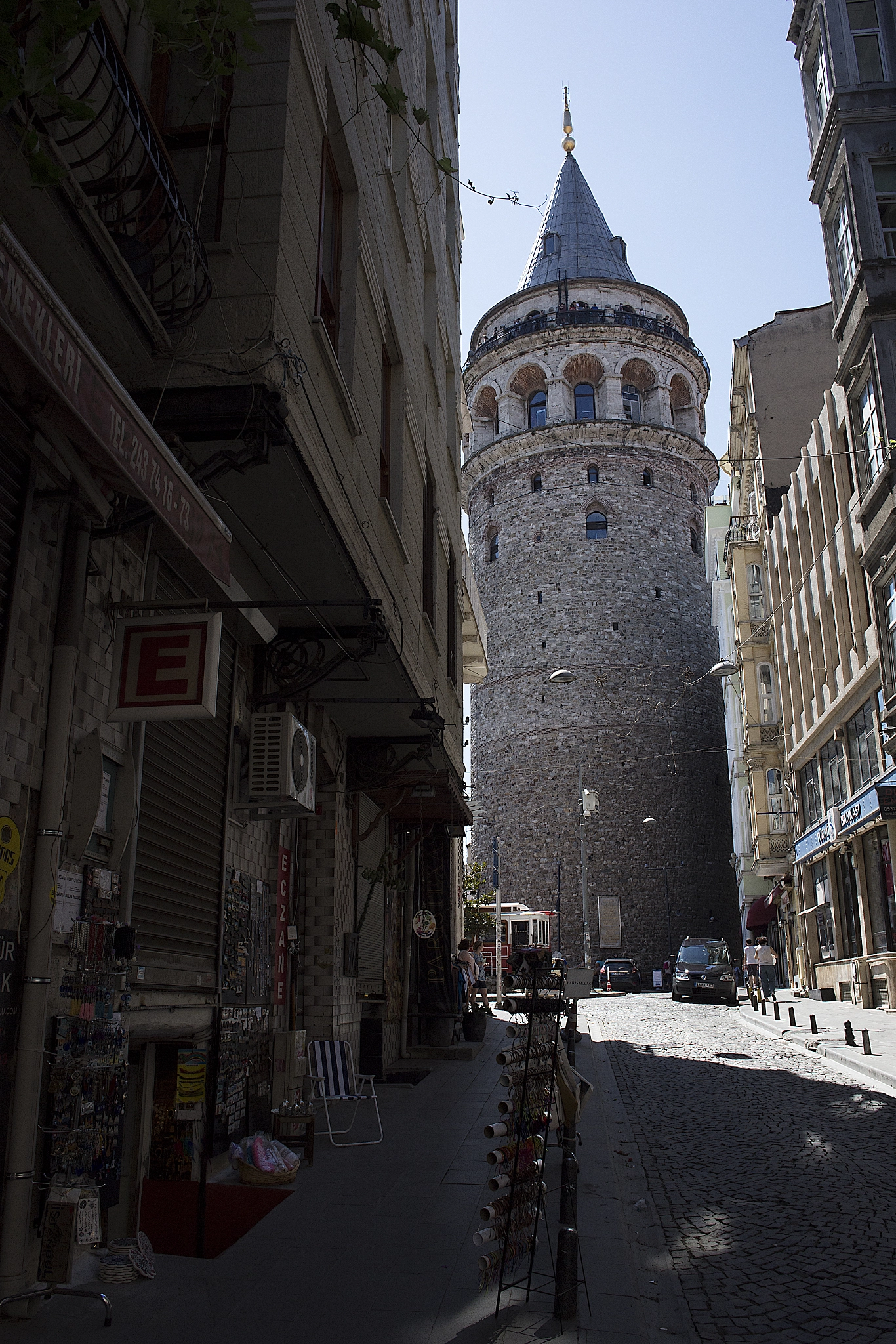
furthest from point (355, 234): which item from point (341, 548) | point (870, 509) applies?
point (870, 509)

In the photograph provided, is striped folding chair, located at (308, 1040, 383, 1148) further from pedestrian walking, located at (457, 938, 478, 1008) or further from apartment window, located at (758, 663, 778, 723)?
apartment window, located at (758, 663, 778, 723)

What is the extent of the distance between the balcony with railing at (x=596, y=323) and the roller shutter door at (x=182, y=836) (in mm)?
41749

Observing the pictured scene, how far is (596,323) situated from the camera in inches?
1785

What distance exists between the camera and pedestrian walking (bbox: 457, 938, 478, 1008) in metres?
17.0

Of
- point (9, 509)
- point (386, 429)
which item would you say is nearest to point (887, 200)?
point (386, 429)

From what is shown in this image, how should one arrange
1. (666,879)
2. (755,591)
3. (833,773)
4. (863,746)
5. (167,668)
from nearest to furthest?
(167,668) < (863,746) < (833,773) < (755,591) < (666,879)

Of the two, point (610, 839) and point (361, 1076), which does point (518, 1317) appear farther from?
point (610, 839)

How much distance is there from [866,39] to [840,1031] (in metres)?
18.5

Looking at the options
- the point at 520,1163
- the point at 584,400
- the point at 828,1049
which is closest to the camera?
the point at 520,1163

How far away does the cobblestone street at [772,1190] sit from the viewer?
4.48 meters

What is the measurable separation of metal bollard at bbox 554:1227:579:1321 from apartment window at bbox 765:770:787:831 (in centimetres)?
2717

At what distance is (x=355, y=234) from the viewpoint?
838cm

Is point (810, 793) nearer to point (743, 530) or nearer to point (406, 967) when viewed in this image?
point (743, 530)

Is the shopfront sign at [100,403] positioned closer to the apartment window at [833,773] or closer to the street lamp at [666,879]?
the apartment window at [833,773]
